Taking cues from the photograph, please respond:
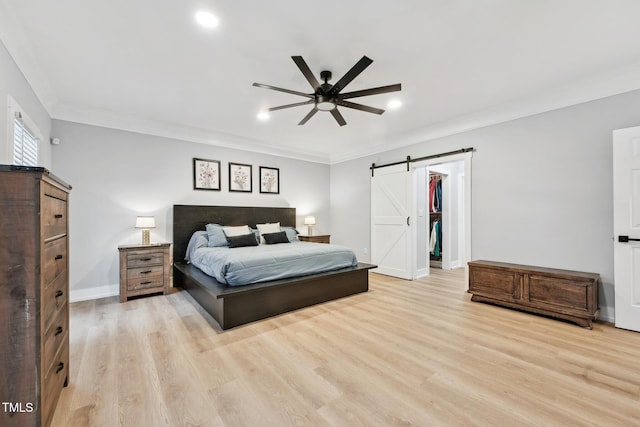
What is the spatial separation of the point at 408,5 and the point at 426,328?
2.90 meters

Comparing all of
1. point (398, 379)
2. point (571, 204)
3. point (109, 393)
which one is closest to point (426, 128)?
point (571, 204)

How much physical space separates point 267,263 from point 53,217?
2027 millimetres

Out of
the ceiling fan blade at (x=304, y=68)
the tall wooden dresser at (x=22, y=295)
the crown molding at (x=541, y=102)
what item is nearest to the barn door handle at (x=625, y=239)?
the crown molding at (x=541, y=102)

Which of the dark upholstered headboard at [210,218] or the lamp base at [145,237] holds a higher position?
the dark upholstered headboard at [210,218]

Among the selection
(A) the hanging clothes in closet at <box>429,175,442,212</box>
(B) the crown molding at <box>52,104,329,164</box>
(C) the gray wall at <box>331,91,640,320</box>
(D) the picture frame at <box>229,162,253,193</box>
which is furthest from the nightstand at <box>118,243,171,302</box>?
(A) the hanging clothes in closet at <box>429,175,442,212</box>

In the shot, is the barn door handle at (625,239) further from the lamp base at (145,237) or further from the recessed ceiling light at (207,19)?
the lamp base at (145,237)

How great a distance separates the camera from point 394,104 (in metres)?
3.74

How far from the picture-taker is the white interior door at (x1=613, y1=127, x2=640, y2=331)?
2789mm

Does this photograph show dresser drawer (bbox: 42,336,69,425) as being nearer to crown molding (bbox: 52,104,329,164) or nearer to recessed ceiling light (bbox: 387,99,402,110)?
crown molding (bbox: 52,104,329,164)

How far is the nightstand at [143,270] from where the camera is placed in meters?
3.75

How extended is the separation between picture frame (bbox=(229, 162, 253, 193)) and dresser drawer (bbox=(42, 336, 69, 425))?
12.1 ft

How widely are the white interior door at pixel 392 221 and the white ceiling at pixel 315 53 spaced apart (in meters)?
1.46

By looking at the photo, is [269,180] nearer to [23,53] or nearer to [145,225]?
[145,225]

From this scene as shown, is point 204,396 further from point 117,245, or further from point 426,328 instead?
point 117,245
